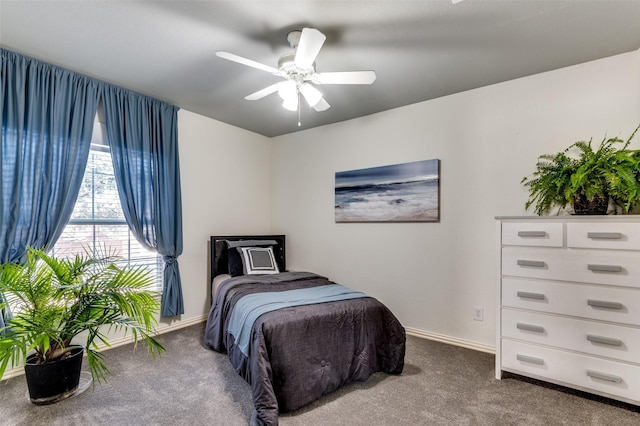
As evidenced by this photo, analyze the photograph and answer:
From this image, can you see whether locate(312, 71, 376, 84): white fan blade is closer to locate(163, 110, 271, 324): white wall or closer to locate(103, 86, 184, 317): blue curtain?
locate(103, 86, 184, 317): blue curtain

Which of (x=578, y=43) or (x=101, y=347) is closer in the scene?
(x=578, y=43)

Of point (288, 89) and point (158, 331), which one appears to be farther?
point (158, 331)

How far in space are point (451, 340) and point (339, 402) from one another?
1496 millimetres

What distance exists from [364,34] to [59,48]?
213 cm

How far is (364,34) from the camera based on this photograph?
6.81 feet

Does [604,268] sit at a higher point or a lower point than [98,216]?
lower

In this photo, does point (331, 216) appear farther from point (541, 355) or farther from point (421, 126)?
point (541, 355)

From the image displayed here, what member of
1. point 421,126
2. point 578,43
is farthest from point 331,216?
point 578,43

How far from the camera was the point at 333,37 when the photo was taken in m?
2.11

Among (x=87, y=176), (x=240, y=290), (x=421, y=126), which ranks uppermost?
(x=421, y=126)

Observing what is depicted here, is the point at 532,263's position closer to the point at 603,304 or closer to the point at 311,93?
the point at 603,304

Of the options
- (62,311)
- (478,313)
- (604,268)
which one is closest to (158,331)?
(62,311)

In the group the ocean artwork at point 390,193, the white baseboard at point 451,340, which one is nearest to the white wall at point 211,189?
the ocean artwork at point 390,193

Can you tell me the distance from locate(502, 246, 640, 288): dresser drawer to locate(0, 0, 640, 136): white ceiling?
1.43 meters
